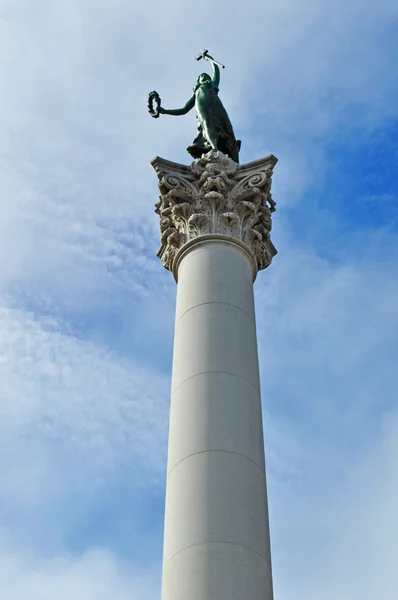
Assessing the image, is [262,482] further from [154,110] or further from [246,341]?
[154,110]

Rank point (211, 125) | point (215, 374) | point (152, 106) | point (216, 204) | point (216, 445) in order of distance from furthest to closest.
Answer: point (152, 106) → point (211, 125) → point (216, 204) → point (215, 374) → point (216, 445)

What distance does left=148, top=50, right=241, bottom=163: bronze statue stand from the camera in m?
33.3

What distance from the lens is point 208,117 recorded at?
34625 mm

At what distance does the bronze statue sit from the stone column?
2.22 metres

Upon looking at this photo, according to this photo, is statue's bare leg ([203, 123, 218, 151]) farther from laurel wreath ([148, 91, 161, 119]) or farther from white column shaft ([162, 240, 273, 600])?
white column shaft ([162, 240, 273, 600])

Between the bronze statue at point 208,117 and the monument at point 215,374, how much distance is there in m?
0.07

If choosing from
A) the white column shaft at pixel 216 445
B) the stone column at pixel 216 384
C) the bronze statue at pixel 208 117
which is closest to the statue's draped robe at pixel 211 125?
the bronze statue at pixel 208 117

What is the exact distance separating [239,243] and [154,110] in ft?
37.5

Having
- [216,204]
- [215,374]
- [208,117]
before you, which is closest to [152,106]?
[208,117]

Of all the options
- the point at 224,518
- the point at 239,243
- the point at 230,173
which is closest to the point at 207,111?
the point at 230,173

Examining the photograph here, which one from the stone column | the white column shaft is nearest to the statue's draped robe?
the stone column

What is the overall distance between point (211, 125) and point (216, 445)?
15996mm

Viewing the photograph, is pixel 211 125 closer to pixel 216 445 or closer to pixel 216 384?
pixel 216 384

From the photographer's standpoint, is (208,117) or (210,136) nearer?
(210,136)
